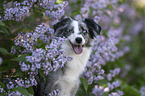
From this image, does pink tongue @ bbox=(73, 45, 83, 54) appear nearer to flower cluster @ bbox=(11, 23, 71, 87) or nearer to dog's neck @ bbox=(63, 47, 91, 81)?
dog's neck @ bbox=(63, 47, 91, 81)

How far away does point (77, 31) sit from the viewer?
3.40 metres

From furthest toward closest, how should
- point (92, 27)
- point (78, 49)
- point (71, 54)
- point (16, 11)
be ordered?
point (92, 27), point (71, 54), point (78, 49), point (16, 11)

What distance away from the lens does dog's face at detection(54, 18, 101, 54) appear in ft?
10.7

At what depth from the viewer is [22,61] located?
2.87 metres

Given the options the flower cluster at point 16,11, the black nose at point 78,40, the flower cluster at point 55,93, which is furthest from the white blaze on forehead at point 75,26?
the flower cluster at point 55,93

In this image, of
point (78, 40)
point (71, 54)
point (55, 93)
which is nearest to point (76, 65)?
point (71, 54)

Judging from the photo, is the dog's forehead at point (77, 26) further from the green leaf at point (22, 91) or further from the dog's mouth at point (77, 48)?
the green leaf at point (22, 91)

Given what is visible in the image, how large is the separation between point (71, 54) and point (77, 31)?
40 cm

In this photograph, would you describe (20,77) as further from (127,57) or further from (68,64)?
(127,57)

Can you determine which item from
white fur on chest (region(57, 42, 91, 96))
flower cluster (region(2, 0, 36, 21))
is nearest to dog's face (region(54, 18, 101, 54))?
white fur on chest (region(57, 42, 91, 96))

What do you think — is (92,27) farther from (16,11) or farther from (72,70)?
(16,11)

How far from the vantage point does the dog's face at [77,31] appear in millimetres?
3272

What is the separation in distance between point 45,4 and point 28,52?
87 centimetres

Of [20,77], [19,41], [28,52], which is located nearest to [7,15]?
[19,41]
